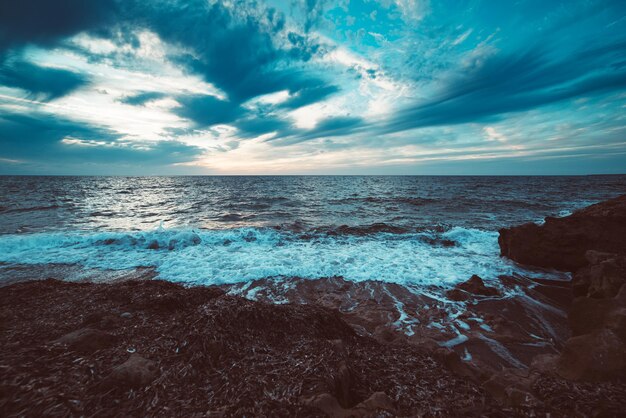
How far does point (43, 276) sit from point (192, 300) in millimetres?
6722

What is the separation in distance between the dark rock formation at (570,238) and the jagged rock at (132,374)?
1108 centimetres

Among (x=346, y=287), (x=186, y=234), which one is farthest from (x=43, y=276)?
(x=346, y=287)

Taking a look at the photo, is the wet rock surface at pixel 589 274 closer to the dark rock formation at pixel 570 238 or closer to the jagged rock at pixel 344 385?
the dark rock formation at pixel 570 238

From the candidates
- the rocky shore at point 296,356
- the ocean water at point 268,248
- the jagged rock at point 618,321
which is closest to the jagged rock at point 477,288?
the ocean water at point 268,248

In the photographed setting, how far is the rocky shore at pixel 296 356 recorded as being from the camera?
240 centimetres

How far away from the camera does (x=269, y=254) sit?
10.0 metres

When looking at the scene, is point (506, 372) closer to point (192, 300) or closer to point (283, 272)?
point (192, 300)

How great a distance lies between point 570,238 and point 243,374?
426 inches

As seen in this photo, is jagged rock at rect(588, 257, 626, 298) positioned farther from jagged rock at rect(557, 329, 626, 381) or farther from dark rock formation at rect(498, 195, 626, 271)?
dark rock formation at rect(498, 195, 626, 271)

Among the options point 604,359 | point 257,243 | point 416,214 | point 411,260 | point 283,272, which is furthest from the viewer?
point 416,214

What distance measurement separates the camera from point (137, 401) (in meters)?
2.36

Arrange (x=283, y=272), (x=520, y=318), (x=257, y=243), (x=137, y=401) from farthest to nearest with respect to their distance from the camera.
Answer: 1. (x=257, y=243)
2. (x=283, y=272)
3. (x=520, y=318)
4. (x=137, y=401)

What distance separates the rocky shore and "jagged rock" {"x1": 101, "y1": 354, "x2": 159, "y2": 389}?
1cm

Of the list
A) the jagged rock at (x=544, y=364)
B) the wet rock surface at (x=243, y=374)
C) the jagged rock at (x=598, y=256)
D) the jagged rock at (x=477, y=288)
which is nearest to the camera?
the wet rock surface at (x=243, y=374)
